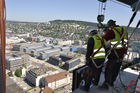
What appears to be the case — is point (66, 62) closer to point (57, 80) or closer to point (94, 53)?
point (57, 80)

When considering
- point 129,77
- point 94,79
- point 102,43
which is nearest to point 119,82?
point 129,77

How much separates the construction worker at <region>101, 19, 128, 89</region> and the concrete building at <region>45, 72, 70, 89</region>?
1494cm

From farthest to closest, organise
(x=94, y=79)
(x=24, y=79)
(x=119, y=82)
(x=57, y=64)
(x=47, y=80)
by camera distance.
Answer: (x=57, y=64)
(x=24, y=79)
(x=47, y=80)
(x=119, y=82)
(x=94, y=79)

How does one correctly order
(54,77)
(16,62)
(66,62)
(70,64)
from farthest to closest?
(16,62) < (66,62) < (70,64) < (54,77)

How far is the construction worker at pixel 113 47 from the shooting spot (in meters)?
2.06

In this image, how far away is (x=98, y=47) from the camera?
6.63ft

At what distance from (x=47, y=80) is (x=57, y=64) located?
9390 mm

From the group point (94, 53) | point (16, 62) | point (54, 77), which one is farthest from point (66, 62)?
point (94, 53)

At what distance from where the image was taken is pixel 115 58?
2.25m

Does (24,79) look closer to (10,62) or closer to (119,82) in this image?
(10,62)

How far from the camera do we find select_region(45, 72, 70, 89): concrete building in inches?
663

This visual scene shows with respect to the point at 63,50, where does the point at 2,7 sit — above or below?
above

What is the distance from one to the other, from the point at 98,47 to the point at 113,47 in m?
0.21

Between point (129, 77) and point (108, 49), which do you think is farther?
point (129, 77)
